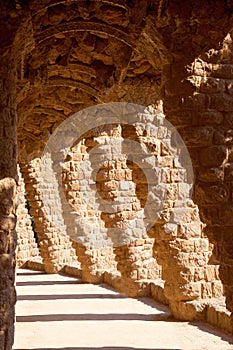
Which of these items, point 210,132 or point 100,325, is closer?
point 210,132

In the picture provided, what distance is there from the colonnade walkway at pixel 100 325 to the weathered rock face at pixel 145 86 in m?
0.64

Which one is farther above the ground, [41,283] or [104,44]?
[104,44]

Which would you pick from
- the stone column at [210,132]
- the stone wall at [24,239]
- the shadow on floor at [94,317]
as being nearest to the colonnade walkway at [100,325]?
the shadow on floor at [94,317]

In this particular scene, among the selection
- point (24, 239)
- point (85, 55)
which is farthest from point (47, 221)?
point (85, 55)

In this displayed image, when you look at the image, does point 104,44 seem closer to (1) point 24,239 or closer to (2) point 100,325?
(2) point 100,325

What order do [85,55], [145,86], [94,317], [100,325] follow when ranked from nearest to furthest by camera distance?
[85,55], [100,325], [145,86], [94,317]

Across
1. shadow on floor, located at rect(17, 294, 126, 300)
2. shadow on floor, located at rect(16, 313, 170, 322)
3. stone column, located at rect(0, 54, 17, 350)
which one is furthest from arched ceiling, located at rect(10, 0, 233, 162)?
shadow on floor, located at rect(17, 294, 126, 300)

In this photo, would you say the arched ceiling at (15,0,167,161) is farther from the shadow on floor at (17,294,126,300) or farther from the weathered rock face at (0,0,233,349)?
the shadow on floor at (17,294,126,300)

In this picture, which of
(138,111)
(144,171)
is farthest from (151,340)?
(138,111)

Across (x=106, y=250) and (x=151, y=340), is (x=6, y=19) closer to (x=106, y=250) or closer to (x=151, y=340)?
(x=151, y=340)

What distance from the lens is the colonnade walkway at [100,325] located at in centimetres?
752

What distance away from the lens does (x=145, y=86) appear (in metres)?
9.11

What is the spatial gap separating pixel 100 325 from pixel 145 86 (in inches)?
140

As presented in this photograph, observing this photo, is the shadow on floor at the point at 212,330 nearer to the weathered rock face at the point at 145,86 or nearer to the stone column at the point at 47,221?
the weathered rock face at the point at 145,86
